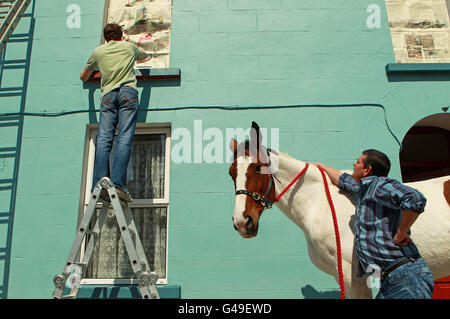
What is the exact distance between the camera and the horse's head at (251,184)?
9.21 ft

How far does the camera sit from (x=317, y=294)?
3.71m

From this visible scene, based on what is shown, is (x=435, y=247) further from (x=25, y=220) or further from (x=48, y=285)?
(x=25, y=220)

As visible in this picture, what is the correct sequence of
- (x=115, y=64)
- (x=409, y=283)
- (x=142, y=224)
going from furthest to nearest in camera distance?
(x=142, y=224), (x=115, y=64), (x=409, y=283)

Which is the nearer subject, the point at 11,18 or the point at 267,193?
the point at 267,193

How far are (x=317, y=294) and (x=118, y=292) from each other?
205 cm

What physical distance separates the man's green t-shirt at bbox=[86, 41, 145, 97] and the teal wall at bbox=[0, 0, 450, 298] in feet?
2.02

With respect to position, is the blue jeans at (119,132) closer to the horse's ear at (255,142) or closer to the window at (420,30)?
the horse's ear at (255,142)

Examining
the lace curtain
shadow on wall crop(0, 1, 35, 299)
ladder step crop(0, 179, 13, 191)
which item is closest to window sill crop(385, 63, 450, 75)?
the lace curtain

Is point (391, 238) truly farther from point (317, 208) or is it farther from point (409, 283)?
point (317, 208)

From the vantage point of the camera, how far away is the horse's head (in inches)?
111

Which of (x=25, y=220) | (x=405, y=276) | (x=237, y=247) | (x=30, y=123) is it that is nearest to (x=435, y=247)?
(x=405, y=276)
